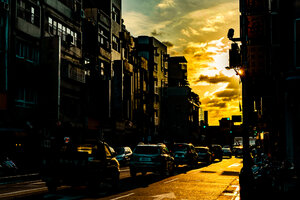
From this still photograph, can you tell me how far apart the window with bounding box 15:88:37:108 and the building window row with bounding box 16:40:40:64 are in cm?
252

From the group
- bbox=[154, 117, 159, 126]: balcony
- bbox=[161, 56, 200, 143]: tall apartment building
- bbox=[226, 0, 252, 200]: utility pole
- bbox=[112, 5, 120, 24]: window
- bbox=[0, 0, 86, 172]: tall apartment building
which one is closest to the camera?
bbox=[226, 0, 252, 200]: utility pole

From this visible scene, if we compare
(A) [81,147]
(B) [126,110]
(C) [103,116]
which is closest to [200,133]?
(B) [126,110]

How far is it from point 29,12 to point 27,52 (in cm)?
330

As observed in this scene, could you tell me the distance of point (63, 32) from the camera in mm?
38781

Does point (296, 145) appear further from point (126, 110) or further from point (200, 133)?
point (200, 133)

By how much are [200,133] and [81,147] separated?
10085 cm

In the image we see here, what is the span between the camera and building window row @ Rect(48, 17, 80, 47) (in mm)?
36625

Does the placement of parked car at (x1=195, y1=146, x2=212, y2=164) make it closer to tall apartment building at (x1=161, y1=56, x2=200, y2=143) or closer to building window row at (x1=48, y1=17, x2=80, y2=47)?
building window row at (x1=48, y1=17, x2=80, y2=47)

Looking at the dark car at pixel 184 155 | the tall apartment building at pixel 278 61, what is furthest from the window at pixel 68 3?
the tall apartment building at pixel 278 61

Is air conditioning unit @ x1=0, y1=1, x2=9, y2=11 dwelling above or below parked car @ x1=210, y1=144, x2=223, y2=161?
above

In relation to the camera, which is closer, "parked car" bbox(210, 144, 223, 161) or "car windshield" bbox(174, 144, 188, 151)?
"car windshield" bbox(174, 144, 188, 151)

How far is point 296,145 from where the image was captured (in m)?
20.8

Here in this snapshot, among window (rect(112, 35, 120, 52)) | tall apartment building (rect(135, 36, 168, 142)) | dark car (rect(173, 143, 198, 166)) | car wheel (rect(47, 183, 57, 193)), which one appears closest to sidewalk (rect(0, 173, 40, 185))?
car wheel (rect(47, 183, 57, 193))

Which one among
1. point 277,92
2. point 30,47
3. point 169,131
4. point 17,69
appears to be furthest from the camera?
point 169,131
